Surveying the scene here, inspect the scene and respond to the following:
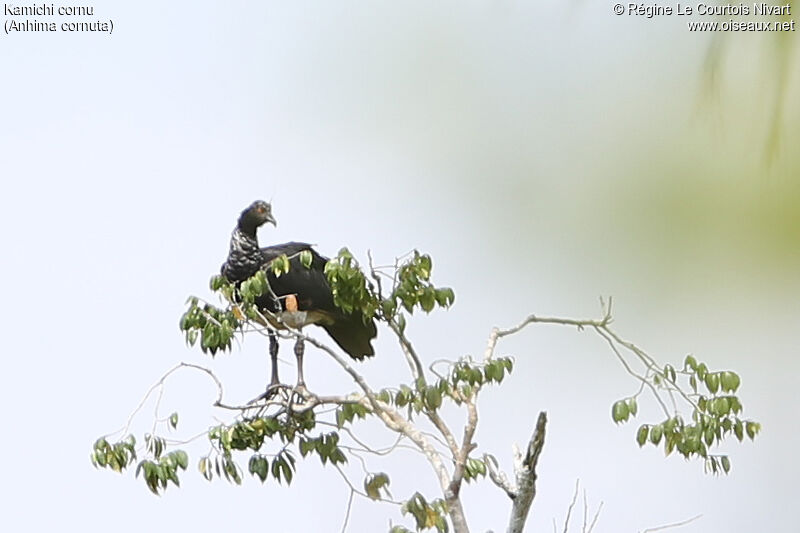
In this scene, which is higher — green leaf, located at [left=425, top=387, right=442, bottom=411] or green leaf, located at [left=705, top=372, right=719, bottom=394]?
green leaf, located at [left=425, top=387, right=442, bottom=411]

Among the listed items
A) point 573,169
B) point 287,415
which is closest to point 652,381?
point 573,169

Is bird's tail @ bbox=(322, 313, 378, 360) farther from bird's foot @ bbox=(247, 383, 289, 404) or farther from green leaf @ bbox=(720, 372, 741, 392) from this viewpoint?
green leaf @ bbox=(720, 372, 741, 392)

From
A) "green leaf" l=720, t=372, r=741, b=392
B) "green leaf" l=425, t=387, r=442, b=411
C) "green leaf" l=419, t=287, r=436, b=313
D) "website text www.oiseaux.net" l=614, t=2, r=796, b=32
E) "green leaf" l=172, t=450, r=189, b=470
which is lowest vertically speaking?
"green leaf" l=720, t=372, r=741, b=392

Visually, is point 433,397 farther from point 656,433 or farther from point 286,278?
A: point 286,278

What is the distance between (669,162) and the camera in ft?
3.99

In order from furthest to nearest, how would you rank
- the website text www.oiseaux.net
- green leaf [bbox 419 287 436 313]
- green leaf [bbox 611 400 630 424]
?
green leaf [bbox 419 287 436 313] → green leaf [bbox 611 400 630 424] → the website text www.oiseaux.net

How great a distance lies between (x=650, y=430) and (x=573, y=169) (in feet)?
1.73

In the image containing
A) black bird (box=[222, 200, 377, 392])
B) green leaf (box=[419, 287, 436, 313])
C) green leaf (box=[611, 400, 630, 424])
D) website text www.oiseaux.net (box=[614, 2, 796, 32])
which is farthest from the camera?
black bird (box=[222, 200, 377, 392])

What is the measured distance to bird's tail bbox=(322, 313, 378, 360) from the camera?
2.13m

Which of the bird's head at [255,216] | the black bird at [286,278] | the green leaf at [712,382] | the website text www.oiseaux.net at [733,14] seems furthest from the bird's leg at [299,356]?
the website text www.oiseaux.net at [733,14]

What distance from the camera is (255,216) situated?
2.04m

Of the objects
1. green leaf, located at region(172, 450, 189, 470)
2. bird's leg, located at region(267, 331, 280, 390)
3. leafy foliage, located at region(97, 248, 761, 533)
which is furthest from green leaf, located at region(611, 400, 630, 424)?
bird's leg, located at region(267, 331, 280, 390)

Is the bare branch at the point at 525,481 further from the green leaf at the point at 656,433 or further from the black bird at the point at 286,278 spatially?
the black bird at the point at 286,278

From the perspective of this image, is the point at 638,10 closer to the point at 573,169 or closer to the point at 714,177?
the point at 573,169
